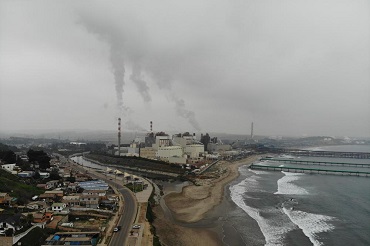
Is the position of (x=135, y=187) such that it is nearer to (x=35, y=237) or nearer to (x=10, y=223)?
(x=35, y=237)

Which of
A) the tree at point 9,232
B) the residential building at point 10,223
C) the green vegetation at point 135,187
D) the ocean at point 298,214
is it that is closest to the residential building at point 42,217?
the residential building at point 10,223

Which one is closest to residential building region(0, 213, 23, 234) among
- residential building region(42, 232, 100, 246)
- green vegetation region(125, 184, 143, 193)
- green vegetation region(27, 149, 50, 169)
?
residential building region(42, 232, 100, 246)

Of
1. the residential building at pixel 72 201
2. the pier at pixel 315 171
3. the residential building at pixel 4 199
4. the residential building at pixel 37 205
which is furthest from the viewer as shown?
the pier at pixel 315 171

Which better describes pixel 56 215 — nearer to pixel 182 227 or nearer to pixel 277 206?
pixel 182 227

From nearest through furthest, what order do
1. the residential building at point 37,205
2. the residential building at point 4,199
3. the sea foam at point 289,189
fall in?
the residential building at point 4,199
the residential building at point 37,205
the sea foam at point 289,189

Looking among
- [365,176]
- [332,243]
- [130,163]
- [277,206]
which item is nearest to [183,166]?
[130,163]

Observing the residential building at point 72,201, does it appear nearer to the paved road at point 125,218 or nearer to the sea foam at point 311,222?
the paved road at point 125,218

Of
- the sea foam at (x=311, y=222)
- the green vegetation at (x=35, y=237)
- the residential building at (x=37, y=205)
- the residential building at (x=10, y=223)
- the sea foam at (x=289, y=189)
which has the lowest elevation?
the sea foam at (x=311, y=222)
